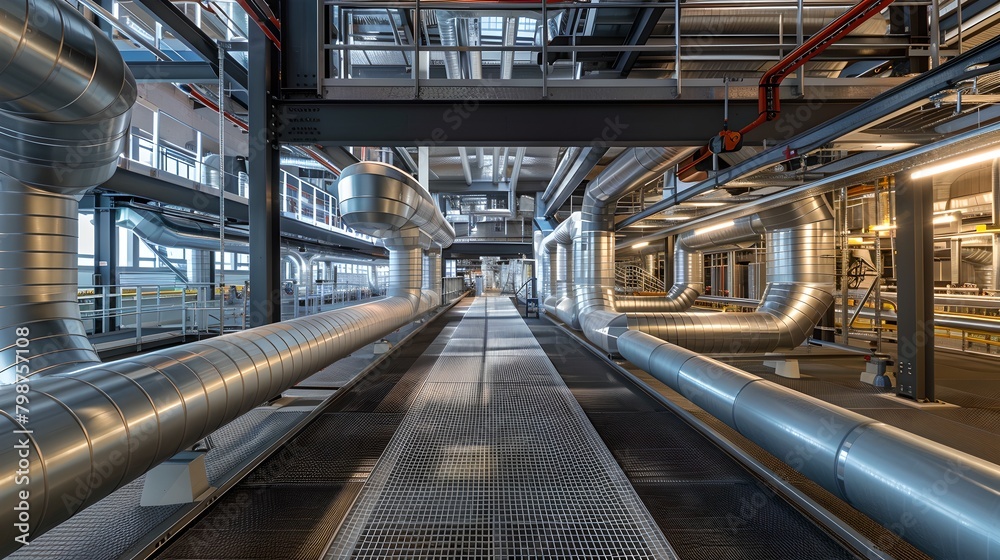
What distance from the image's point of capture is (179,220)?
6.50 m

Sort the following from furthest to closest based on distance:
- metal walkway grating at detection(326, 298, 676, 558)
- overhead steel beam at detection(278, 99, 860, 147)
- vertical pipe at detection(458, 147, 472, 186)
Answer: vertical pipe at detection(458, 147, 472, 186), overhead steel beam at detection(278, 99, 860, 147), metal walkway grating at detection(326, 298, 676, 558)

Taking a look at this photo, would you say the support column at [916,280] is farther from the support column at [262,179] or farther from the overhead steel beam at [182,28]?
the overhead steel beam at [182,28]

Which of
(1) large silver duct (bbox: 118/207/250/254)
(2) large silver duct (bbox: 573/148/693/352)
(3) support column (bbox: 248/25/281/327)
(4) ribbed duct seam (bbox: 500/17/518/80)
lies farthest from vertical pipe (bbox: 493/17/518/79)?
(1) large silver duct (bbox: 118/207/250/254)

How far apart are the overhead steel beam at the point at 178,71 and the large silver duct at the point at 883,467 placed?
4657 millimetres

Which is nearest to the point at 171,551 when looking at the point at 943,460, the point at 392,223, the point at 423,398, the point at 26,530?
the point at 26,530

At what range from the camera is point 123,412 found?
45.1 inches

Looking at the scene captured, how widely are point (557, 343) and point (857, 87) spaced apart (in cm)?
412

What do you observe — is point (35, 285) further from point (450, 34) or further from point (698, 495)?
point (698, 495)

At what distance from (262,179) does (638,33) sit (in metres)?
3.23

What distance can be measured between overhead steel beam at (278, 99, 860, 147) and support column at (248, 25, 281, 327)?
0.48 ft

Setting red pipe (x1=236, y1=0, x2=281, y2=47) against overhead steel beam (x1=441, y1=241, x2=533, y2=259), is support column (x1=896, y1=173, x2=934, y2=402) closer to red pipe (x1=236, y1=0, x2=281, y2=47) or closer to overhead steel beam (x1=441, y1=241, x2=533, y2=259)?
red pipe (x1=236, y1=0, x2=281, y2=47)

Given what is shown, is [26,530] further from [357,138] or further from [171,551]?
[357,138]

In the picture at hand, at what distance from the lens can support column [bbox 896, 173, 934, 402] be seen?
3062 mm

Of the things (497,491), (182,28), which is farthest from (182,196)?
(497,491)
